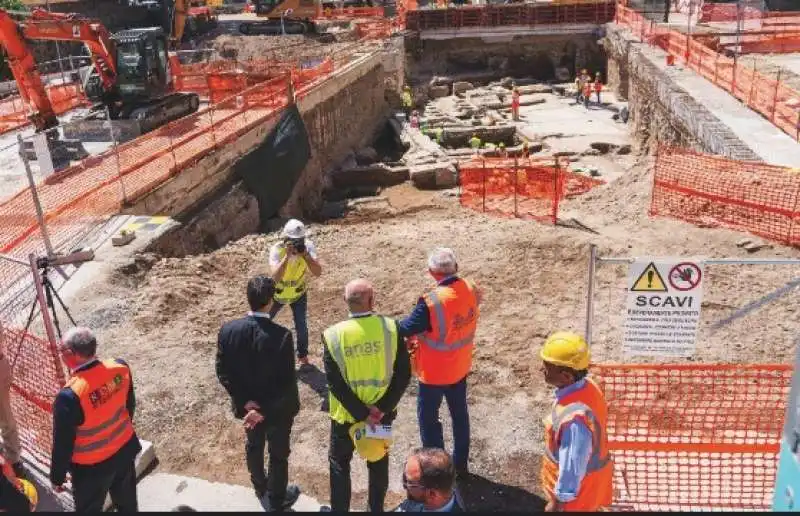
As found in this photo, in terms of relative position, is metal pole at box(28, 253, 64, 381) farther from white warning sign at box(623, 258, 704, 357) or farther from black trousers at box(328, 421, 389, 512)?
white warning sign at box(623, 258, 704, 357)

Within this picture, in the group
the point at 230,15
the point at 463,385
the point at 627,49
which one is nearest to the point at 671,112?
the point at 627,49

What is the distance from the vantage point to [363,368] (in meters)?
4.44

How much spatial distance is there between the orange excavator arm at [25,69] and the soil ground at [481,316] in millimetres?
7398

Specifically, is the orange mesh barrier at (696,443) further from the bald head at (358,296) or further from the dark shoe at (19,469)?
the dark shoe at (19,469)

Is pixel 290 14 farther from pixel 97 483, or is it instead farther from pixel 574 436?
pixel 574 436

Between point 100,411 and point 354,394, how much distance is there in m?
1.58

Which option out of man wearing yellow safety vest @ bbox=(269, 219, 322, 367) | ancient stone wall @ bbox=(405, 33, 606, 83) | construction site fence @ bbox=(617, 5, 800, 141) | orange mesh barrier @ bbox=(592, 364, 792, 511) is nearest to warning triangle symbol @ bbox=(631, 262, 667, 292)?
orange mesh barrier @ bbox=(592, 364, 792, 511)

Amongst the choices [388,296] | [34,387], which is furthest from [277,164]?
[34,387]

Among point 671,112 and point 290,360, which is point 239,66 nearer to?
point 671,112

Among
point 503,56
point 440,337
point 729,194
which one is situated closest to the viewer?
point 440,337

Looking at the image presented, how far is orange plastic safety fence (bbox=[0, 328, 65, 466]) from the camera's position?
5727mm

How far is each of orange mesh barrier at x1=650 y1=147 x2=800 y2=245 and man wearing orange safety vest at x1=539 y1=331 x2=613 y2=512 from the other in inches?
301

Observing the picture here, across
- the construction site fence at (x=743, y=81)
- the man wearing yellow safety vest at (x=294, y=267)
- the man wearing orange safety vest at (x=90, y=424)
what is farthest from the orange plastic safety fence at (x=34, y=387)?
the construction site fence at (x=743, y=81)

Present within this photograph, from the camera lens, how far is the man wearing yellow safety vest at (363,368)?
14.4ft
